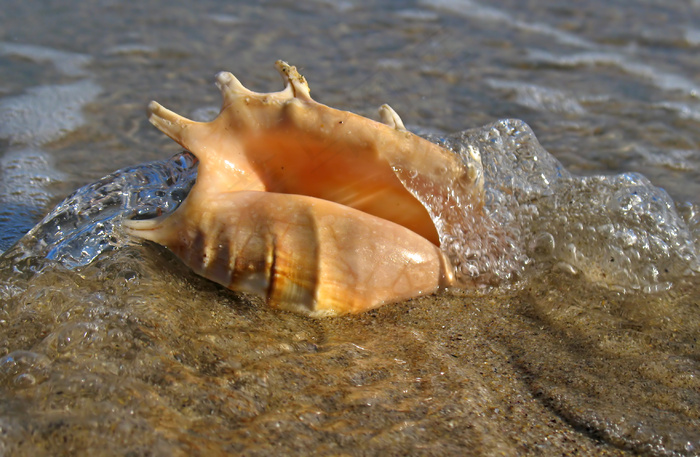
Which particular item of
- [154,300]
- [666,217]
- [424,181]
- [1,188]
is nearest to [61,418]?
[154,300]

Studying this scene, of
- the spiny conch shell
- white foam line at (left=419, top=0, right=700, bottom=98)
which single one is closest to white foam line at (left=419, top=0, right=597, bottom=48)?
white foam line at (left=419, top=0, right=700, bottom=98)

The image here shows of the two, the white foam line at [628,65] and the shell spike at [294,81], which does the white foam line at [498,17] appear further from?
the shell spike at [294,81]

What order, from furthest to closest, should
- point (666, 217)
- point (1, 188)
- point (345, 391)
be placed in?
point (1, 188) → point (666, 217) → point (345, 391)

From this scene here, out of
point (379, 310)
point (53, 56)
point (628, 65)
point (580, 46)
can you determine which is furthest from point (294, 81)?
point (580, 46)

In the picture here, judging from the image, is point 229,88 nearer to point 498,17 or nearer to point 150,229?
point 150,229

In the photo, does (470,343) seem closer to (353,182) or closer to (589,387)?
(589,387)
